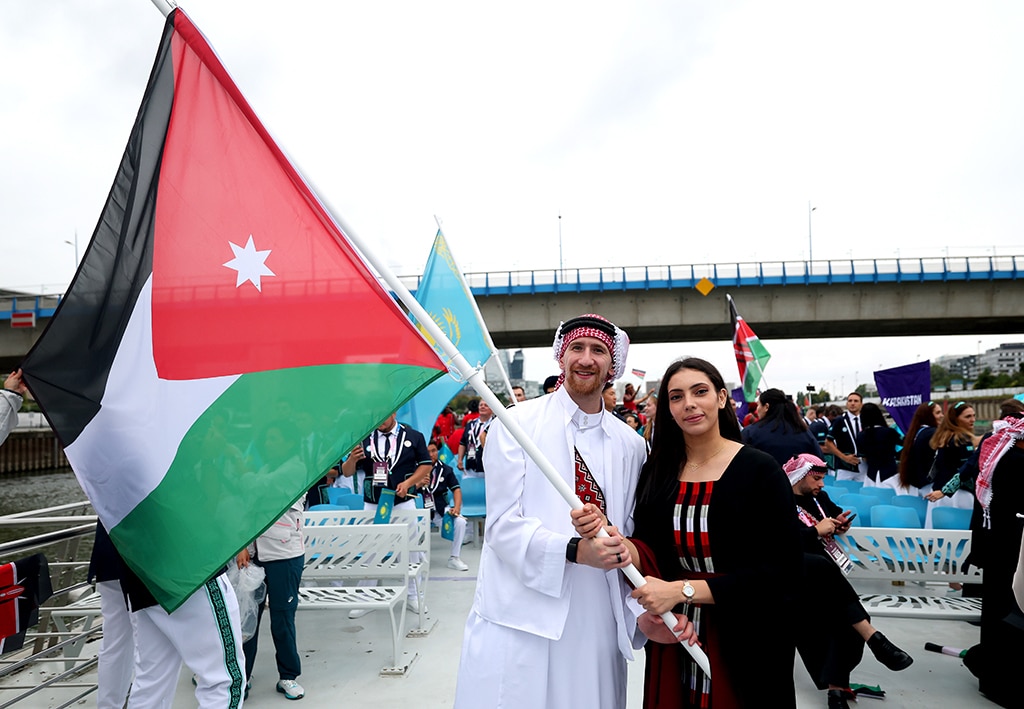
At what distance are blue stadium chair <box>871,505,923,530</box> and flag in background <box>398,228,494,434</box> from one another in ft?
12.3

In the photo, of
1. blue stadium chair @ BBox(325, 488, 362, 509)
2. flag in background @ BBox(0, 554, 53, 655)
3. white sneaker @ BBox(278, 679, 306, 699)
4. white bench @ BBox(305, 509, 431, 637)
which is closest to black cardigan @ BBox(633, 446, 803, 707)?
flag in background @ BBox(0, 554, 53, 655)

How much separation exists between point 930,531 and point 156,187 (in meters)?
5.13

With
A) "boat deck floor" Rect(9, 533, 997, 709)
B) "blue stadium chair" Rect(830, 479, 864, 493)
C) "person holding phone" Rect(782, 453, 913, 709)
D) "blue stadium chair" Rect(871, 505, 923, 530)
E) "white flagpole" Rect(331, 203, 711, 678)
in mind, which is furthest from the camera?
"blue stadium chair" Rect(830, 479, 864, 493)

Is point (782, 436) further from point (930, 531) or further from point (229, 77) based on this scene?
point (229, 77)

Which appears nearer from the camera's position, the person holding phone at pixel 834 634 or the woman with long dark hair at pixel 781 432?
the person holding phone at pixel 834 634

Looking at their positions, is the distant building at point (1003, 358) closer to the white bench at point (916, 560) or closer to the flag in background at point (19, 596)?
the white bench at point (916, 560)

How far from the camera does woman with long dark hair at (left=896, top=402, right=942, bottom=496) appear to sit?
23.0ft

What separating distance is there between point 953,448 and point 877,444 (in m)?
3.11

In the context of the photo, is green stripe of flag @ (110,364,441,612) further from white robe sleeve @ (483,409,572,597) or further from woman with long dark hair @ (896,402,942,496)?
woman with long dark hair @ (896,402,942,496)

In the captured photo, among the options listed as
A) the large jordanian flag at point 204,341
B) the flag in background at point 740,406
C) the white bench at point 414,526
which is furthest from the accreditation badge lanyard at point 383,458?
the flag in background at point 740,406

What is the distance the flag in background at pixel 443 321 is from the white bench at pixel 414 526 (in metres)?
1.12

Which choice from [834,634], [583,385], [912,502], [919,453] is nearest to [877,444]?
[919,453]

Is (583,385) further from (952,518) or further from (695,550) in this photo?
(952,518)

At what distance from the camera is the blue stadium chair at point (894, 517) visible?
5797mm
